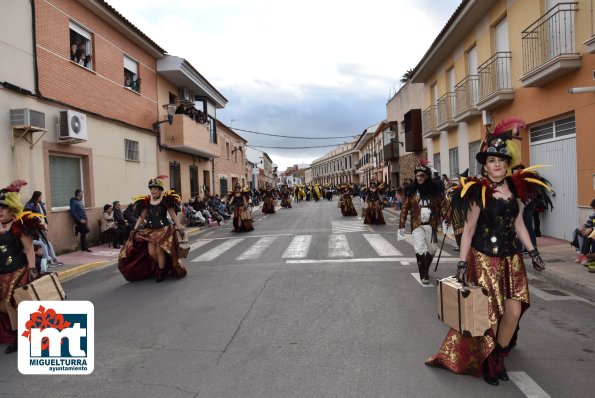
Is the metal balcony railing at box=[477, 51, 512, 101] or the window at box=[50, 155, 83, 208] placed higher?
the metal balcony railing at box=[477, 51, 512, 101]

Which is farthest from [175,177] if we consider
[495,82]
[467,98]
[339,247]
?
[495,82]

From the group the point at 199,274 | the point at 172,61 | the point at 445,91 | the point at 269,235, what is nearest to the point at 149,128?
the point at 172,61

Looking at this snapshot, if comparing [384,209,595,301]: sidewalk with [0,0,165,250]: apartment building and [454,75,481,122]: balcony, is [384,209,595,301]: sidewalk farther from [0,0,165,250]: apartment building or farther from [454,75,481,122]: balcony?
[0,0,165,250]: apartment building

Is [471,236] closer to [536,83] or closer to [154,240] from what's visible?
[154,240]

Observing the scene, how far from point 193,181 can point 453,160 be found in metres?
13.7

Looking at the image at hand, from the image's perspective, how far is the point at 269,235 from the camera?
1491cm

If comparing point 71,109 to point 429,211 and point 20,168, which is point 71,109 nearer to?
point 20,168

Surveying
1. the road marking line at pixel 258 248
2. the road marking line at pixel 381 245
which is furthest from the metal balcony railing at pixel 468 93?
the road marking line at pixel 258 248

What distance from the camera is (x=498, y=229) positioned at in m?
3.64

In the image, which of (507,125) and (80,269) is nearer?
(507,125)

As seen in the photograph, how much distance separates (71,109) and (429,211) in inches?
411

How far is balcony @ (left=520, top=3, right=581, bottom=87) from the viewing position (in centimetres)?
1003

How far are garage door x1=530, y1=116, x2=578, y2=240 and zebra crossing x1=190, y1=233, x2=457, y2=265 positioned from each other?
3410 mm

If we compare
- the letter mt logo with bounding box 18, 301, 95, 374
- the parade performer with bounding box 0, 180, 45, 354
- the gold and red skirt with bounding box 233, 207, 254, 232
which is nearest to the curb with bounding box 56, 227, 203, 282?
the parade performer with bounding box 0, 180, 45, 354
